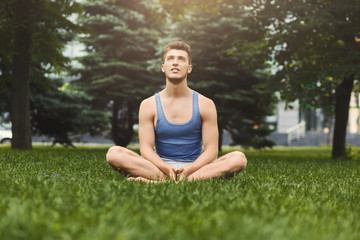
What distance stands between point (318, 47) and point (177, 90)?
10.5 m

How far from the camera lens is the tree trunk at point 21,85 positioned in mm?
14508

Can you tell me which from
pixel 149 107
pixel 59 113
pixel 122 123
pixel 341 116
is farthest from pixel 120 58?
pixel 149 107

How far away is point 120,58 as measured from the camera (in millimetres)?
24281

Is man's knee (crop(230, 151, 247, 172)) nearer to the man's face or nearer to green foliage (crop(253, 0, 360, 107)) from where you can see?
the man's face

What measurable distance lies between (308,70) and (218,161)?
32.6 ft

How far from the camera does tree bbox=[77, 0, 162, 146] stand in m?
23.0

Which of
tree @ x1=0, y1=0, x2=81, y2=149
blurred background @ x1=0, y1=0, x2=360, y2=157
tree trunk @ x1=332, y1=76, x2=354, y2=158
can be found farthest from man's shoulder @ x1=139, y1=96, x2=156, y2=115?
tree trunk @ x1=332, y1=76, x2=354, y2=158

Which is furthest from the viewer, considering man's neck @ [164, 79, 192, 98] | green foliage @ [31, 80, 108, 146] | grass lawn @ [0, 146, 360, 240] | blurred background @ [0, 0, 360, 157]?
green foliage @ [31, 80, 108, 146]

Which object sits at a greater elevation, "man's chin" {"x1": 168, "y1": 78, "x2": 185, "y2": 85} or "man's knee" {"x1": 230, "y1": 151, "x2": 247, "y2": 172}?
"man's chin" {"x1": 168, "y1": 78, "x2": 185, "y2": 85}

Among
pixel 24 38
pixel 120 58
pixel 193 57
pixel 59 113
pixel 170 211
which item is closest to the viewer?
pixel 170 211

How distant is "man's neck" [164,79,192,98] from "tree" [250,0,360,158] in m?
7.46

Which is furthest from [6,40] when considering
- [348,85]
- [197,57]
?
[348,85]

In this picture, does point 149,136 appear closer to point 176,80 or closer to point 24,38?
point 176,80

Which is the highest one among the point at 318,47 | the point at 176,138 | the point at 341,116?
the point at 318,47
